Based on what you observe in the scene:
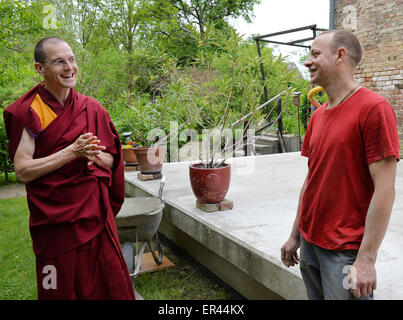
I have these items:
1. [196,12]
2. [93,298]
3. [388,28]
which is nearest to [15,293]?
[93,298]

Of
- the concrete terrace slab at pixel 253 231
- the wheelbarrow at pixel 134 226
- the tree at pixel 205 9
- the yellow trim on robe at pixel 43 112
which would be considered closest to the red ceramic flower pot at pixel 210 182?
the concrete terrace slab at pixel 253 231

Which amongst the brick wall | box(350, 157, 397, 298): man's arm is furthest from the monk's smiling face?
the brick wall

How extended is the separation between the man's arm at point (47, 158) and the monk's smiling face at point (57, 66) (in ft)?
1.11

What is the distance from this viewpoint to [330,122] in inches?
52.4

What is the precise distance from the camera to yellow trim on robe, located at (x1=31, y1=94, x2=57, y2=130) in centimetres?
171

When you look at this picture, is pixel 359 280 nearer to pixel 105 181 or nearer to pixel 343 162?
pixel 343 162

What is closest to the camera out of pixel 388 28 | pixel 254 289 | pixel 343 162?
pixel 343 162

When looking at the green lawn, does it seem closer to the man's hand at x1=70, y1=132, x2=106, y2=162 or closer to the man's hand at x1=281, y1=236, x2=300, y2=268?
the man's hand at x1=70, y1=132, x2=106, y2=162

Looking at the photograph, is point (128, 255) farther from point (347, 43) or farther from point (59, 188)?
point (347, 43)

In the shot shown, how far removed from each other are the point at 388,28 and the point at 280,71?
396 cm

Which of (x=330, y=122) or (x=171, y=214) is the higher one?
(x=330, y=122)

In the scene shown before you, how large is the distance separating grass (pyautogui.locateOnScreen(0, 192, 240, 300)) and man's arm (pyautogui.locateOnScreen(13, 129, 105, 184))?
5.94 feet

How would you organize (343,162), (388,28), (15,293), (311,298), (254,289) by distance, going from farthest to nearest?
1. (388,28)
2. (15,293)
3. (254,289)
4. (311,298)
5. (343,162)

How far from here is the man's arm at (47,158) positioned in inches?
63.9
